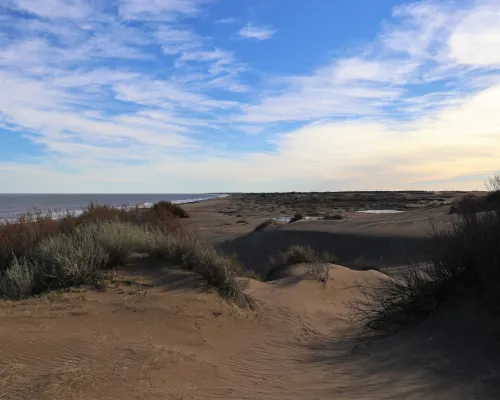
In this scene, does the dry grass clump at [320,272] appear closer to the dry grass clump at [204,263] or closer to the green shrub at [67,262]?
the dry grass clump at [204,263]

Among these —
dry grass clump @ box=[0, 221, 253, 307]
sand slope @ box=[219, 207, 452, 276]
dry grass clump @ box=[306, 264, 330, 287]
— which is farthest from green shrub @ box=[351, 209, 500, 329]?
sand slope @ box=[219, 207, 452, 276]

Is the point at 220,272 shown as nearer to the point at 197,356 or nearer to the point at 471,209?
the point at 197,356

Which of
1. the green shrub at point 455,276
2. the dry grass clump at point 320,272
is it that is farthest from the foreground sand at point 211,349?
the dry grass clump at point 320,272

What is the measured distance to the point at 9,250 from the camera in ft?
30.1

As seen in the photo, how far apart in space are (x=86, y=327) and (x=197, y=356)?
1.66m

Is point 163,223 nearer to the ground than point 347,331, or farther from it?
farther from it

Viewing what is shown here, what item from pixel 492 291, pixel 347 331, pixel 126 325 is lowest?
pixel 347 331

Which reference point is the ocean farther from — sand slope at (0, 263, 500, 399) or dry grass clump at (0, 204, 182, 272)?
sand slope at (0, 263, 500, 399)

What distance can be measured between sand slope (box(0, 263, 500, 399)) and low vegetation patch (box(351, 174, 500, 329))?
1.19 ft

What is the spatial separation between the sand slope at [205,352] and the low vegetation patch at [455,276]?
1.19ft

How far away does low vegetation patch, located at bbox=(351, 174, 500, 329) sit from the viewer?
250 inches

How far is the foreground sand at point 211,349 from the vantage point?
196 inches

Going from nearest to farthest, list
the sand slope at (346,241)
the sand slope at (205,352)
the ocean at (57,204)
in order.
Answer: the sand slope at (205,352) → the sand slope at (346,241) → the ocean at (57,204)

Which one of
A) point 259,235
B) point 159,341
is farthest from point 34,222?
point 259,235
